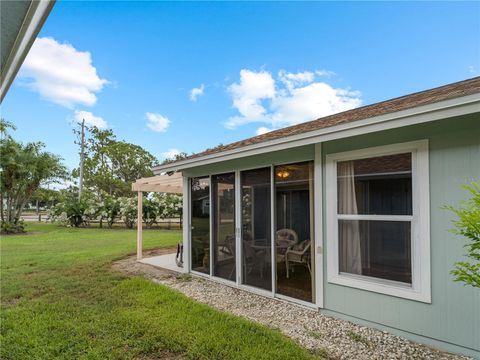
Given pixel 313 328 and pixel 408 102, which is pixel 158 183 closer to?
pixel 313 328

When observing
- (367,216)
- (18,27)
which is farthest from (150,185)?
(367,216)

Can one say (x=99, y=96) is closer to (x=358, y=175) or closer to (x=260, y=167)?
(x=260, y=167)

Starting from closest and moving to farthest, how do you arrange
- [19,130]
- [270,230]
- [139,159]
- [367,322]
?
[367,322], [270,230], [19,130], [139,159]

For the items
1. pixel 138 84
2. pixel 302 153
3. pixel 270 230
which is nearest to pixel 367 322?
pixel 270 230

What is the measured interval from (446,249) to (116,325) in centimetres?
410

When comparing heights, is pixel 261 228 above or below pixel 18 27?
below

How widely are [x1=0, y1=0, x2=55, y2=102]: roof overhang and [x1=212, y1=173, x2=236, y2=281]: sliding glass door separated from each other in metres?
3.53

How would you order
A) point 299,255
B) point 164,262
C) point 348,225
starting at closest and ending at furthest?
point 348,225 → point 299,255 → point 164,262

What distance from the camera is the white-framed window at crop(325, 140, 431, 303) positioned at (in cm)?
312

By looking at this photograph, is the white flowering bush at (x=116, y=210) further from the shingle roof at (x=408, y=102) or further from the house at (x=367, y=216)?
the shingle roof at (x=408, y=102)

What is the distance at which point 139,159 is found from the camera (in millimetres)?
30000

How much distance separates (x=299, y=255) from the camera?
4273 millimetres

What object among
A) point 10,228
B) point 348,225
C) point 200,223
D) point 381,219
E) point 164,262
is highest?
point 381,219

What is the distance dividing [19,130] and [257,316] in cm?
1751
